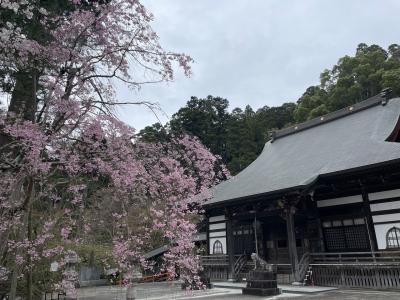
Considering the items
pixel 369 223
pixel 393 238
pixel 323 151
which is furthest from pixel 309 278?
pixel 323 151

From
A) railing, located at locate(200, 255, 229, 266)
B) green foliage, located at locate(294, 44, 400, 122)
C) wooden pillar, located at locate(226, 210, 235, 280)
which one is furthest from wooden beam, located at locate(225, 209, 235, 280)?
green foliage, located at locate(294, 44, 400, 122)

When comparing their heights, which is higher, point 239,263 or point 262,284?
point 239,263

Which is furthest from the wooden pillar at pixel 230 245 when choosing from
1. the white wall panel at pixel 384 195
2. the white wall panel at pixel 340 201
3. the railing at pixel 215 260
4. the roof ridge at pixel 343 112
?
the roof ridge at pixel 343 112

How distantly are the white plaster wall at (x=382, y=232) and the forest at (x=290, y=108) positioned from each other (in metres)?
20.3

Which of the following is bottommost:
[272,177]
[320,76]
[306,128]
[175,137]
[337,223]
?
[337,223]

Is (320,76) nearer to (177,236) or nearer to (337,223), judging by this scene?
(337,223)

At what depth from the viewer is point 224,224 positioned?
17312 millimetres

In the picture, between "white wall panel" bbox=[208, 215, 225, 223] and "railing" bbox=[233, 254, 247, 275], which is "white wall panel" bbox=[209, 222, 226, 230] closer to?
"white wall panel" bbox=[208, 215, 225, 223]

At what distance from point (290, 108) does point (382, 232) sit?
34.9m

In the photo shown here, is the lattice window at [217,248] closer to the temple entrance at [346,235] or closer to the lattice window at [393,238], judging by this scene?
the temple entrance at [346,235]

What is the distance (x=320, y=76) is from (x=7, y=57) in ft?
130

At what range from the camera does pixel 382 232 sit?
38.3ft

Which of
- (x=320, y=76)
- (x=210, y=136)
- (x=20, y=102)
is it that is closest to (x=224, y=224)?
(x=20, y=102)

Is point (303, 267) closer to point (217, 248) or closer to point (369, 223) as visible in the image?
point (369, 223)
